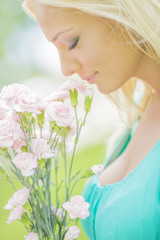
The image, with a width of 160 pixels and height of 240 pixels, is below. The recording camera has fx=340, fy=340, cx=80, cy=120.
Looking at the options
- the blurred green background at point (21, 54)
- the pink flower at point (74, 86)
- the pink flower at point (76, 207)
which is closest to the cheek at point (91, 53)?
the pink flower at point (74, 86)

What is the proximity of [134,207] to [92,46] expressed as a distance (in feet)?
1.39

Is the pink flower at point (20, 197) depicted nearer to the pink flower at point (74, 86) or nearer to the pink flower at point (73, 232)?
the pink flower at point (73, 232)

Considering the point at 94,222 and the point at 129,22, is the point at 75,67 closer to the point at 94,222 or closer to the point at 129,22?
the point at 129,22

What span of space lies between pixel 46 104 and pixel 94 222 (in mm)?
402

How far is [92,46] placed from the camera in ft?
2.90

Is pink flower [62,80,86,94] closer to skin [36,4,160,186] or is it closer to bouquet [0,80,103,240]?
bouquet [0,80,103,240]

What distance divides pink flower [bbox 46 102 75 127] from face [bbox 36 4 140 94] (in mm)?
228

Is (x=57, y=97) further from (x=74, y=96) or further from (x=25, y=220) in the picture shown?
(x=25, y=220)

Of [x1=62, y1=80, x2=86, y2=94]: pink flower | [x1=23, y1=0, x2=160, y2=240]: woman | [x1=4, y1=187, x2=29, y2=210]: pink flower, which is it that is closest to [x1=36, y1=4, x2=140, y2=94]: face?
[x1=23, y1=0, x2=160, y2=240]: woman

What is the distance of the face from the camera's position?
0.86 meters

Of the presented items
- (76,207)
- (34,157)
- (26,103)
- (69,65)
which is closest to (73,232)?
(76,207)

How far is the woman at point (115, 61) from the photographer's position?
809 mm

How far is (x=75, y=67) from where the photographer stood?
0.92 metres

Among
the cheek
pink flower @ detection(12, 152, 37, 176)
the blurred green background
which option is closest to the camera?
pink flower @ detection(12, 152, 37, 176)
